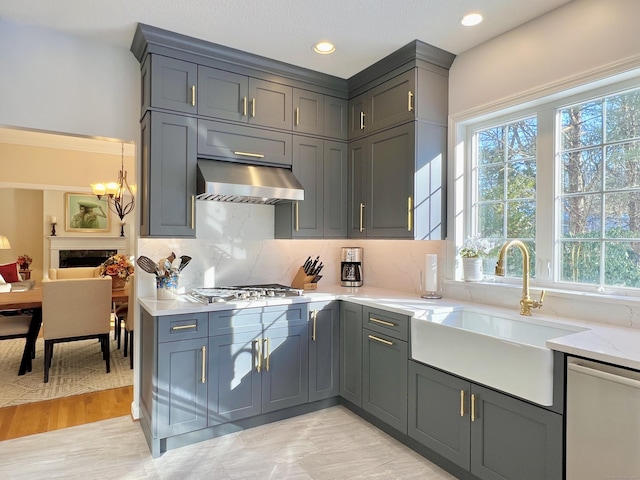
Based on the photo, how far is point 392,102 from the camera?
308 centimetres

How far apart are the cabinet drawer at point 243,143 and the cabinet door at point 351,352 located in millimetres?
1285

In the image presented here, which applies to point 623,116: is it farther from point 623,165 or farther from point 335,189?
point 335,189

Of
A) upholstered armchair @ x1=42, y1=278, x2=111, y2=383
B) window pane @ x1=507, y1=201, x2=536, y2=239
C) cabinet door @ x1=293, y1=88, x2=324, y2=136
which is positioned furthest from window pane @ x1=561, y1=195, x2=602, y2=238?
upholstered armchair @ x1=42, y1=278, x2=111, y2=383

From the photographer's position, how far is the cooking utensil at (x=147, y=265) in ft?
9.20

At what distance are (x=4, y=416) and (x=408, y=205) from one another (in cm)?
341

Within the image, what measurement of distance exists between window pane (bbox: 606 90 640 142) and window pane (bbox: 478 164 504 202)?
2.26ft

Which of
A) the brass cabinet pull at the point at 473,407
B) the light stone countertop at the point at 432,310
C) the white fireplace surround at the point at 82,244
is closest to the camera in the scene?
the light stone countertop at the point at 432,310

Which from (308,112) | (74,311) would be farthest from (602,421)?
(74,311)

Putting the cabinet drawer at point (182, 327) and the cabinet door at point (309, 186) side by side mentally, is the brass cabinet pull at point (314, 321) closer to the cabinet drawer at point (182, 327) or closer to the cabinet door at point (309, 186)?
the cabinet door at point (309, 186)

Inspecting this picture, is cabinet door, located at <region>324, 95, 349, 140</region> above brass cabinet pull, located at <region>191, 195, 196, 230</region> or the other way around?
Result: above

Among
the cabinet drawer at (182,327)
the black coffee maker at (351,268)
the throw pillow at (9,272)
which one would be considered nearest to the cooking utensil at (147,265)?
the cabinet drawer at (182,327)

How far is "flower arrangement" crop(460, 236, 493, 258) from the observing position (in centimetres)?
282

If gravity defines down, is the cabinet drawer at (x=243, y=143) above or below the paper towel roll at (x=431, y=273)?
above

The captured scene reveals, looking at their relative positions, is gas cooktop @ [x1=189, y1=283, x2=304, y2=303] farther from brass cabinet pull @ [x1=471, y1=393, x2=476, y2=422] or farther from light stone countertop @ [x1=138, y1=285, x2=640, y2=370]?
brass cabinet pull @ [x1=471, y1=393, x2=476, y2=422]
